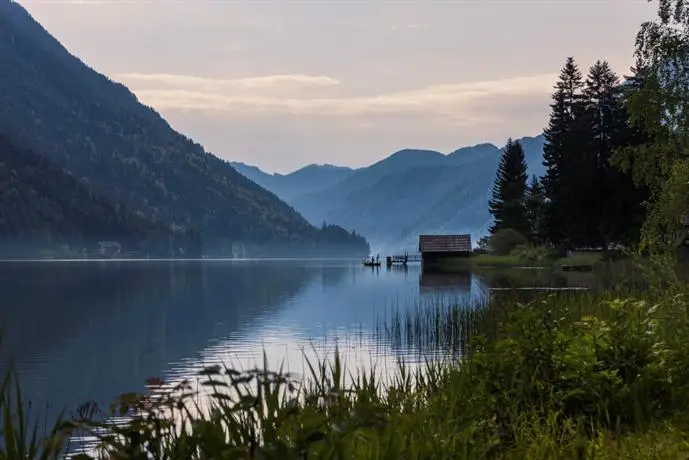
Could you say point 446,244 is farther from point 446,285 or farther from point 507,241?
point 446,285

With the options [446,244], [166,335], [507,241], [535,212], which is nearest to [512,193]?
[535,212]

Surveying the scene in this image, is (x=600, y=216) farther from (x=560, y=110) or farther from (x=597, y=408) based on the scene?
(x=597, y=408)

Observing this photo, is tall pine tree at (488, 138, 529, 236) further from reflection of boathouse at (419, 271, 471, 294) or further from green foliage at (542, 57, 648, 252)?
reflection of boathouse at (419, 271, 471, 294)

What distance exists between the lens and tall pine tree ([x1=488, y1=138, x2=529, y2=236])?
371ft

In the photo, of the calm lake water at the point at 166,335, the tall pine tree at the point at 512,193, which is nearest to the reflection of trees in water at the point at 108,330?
the calm lake water at the point at 166,335

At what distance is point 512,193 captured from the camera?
118875mm

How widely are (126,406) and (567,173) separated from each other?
8171 cm

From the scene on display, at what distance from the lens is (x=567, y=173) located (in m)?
83.6

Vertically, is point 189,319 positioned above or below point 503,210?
below

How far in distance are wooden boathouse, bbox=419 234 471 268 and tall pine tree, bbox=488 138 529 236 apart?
718 centimetres

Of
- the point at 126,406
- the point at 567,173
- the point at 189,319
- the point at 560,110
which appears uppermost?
the point at 560,110

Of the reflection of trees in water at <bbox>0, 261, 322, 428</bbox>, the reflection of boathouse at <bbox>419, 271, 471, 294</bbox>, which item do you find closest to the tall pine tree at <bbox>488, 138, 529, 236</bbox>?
the reflection of boathouse at <bbox>419, 271, 471, 294</bbox>

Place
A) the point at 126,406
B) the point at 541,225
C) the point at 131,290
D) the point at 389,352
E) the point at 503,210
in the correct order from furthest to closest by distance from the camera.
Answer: the point at 503,210 < the point at 541,225 < the point at 131,290 < the point at 389,352 < the point at 126,406

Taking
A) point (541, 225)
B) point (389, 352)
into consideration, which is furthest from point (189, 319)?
point (541, 225)
